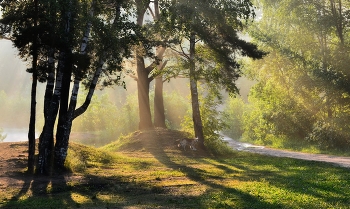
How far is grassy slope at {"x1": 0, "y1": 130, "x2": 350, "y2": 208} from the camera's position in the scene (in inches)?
440

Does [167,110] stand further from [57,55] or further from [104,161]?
[57,55]

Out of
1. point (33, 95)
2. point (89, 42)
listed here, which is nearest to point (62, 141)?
point (33, 95)

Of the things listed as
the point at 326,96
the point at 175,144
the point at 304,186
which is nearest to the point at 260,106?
the point at 326,96

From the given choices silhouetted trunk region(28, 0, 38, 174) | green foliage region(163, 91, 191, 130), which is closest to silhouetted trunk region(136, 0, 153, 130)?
silhouetted trunk region(28, 0, 38, 174)

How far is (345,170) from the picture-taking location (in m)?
17.5

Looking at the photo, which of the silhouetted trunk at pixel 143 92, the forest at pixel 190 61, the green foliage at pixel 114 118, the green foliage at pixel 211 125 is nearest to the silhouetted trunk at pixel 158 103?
the forest at pixel 190 61

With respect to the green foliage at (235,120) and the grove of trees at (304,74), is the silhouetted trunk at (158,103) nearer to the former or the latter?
the grove of trees at (304,74)

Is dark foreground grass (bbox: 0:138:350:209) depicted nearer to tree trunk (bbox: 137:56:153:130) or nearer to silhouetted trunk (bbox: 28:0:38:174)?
silhouetted trunk (bbox: 28:0:38:174)

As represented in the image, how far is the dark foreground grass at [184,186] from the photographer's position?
11.1m

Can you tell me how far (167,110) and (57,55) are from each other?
41.8 meters

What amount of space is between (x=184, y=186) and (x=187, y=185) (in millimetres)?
214

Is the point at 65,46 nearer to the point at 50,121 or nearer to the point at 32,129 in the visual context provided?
the point at 50,121

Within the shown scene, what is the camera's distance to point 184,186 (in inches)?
545

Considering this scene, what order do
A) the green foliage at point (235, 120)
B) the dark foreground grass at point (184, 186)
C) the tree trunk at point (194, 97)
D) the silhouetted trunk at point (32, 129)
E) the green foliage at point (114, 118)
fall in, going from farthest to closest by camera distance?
the green foliage at point (235, 120) → the green foliage at point (114, 118) → the tree trunk at point (194, 97) → the silhouetted trunk at point (32, 129) → the dark foreground grass at point (184, 186)
